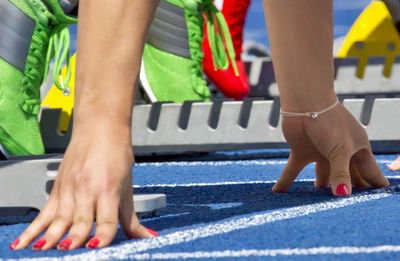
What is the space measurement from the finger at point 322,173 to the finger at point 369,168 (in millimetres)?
84

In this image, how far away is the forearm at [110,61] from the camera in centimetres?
110

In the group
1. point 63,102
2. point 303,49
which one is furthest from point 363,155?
point 63,102

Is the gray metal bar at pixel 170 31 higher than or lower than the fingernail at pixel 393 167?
higher

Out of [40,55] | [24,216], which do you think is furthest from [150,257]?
[40,55]


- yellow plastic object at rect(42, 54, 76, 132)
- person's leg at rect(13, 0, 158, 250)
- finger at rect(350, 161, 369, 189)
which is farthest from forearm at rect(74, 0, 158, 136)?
yellow plastic object at rect(42, 54, 76, 132)

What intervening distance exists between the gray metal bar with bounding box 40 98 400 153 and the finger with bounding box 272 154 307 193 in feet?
2.36

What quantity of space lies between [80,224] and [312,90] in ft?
2.38

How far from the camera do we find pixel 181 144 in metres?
2.39

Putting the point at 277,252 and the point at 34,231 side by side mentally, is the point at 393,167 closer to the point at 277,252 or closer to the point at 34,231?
the point at 277,252

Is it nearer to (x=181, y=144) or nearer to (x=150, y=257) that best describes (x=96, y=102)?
(x=150, y=257)

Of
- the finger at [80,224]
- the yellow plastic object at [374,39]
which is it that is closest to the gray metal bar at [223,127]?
the yellow plastic object at [374,39]

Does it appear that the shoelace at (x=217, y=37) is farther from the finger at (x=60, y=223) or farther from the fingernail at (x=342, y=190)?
the finger at (x=60, y=223)

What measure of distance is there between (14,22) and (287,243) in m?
1.01

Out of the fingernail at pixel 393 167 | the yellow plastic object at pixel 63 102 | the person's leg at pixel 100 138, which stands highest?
the person's leg at pixel 100 138
